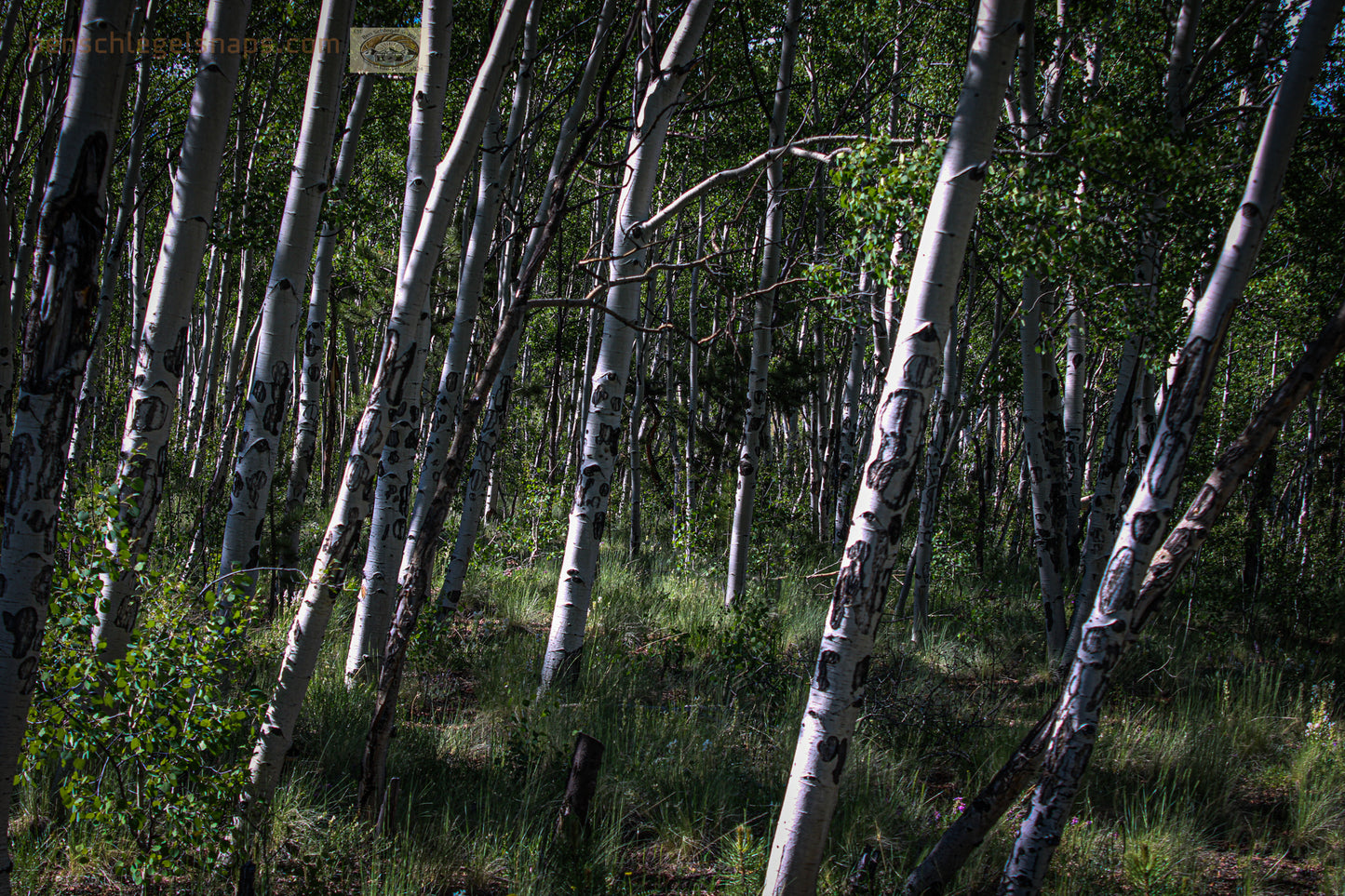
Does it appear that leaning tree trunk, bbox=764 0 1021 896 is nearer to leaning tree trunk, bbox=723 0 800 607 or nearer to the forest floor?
the forest floor

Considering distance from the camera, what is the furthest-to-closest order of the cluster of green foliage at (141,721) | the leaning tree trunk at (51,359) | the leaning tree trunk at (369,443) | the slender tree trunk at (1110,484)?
the slender tree trunk at (1110,484) → the leaning tree trunk at (369,443) → the cluster of green foliage at (141,721) → the leaning tree trunk at (51,359)

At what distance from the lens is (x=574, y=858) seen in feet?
10.9

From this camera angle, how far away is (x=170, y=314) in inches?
117

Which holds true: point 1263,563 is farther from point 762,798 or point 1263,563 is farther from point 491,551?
point 491,551

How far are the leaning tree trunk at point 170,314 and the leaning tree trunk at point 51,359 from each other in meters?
0.58

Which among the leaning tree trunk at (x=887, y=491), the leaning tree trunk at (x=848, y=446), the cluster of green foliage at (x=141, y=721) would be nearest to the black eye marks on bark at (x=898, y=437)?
the leaning tree trunk at (x=887, y=491)

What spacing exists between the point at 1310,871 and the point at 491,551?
23.1 feet

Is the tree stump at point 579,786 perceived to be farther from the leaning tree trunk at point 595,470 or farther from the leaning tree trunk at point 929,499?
the leaning tree trunk at point 929,499

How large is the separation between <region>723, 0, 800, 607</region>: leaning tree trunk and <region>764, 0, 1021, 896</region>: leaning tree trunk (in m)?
3.63

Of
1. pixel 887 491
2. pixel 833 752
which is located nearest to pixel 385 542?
pixel 833 752

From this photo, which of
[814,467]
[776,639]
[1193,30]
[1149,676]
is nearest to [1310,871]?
[1149,676]

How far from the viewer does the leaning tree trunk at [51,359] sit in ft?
6.82

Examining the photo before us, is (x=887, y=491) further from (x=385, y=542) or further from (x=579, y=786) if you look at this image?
(x=385, y=542)

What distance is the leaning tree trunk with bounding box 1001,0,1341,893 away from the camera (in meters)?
2.68
